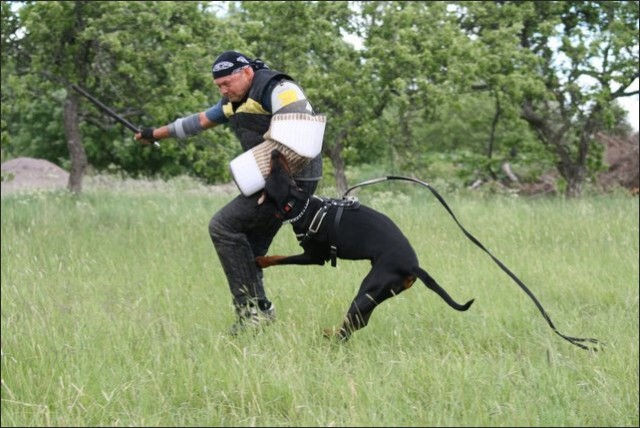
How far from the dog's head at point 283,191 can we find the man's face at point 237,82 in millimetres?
583

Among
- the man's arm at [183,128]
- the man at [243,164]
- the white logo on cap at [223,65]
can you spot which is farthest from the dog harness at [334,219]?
the man's arm at [183,128]

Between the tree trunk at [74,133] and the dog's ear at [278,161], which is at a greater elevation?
the dog's ear at [278,161]

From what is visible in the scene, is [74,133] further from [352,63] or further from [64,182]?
[64,182]

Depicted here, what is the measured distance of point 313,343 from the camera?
482 cm

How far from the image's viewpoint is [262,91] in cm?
494

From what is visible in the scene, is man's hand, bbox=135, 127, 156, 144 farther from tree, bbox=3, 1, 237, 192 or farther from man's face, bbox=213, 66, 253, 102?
tree, bbox=3, 1, 237, 192

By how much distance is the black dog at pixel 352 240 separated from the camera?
454 cm

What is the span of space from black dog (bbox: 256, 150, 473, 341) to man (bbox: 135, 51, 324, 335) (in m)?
0.26

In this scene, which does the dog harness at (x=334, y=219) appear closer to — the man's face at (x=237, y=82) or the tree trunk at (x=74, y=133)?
the man's face at (x=237, y=82)

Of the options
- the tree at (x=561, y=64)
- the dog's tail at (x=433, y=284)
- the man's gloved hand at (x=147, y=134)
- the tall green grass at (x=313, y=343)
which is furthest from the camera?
the tree at (x=561, y=64)

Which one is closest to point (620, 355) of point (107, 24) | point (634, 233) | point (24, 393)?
point (24, 393)

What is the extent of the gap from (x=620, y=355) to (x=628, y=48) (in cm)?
1486

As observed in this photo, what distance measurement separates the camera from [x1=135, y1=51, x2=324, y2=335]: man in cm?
492

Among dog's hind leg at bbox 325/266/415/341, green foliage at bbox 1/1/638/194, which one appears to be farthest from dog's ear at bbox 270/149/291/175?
green foliage at bbox 1/1/638/194
